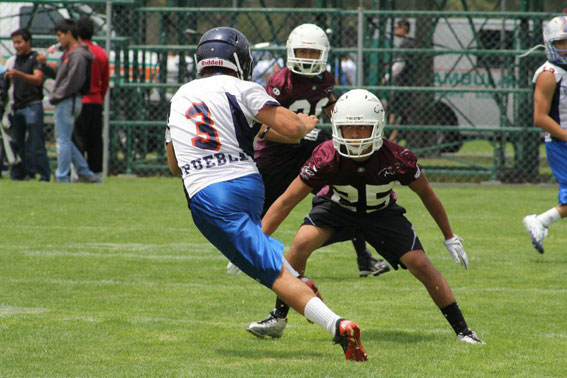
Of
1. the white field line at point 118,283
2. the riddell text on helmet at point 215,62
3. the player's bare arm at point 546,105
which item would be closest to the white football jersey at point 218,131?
the riddell text on helmet at point 215,62

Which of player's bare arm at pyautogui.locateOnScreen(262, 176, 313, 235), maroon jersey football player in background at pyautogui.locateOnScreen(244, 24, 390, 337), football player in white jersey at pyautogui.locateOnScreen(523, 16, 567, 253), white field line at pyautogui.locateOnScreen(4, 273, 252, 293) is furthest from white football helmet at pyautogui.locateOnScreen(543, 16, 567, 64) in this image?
player's bare arm at pyautogui.locateOnScreen(262, 176, 313, 235)

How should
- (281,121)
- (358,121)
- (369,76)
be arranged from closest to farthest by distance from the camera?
1. (281,121)
2. (358,121)
3. (369,76)

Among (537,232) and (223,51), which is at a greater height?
(223,51)

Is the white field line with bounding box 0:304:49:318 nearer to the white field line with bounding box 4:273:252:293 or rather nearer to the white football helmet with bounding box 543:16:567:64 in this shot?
the white field line with bounding box 4:273:252:293

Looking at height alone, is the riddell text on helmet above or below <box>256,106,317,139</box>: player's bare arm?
above

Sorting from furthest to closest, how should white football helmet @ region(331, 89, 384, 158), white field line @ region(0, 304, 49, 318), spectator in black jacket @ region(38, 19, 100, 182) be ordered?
spectator in black jacket @ region(38, 19, 100, 182) < white field line @ region(0, 304, 49, 318) < white football helmet @ region(331, 89, 384, 158)

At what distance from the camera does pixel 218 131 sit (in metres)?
5.18

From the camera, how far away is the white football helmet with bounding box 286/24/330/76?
825 cm

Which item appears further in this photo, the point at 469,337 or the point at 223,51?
the point at 469,337

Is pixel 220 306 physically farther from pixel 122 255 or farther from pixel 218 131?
pixel 122 255

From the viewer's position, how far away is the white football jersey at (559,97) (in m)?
8.73

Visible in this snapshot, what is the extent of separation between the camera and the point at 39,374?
4727mm

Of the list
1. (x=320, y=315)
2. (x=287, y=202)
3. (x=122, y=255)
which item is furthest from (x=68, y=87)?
(x=320, y=315)

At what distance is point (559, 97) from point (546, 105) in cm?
14
